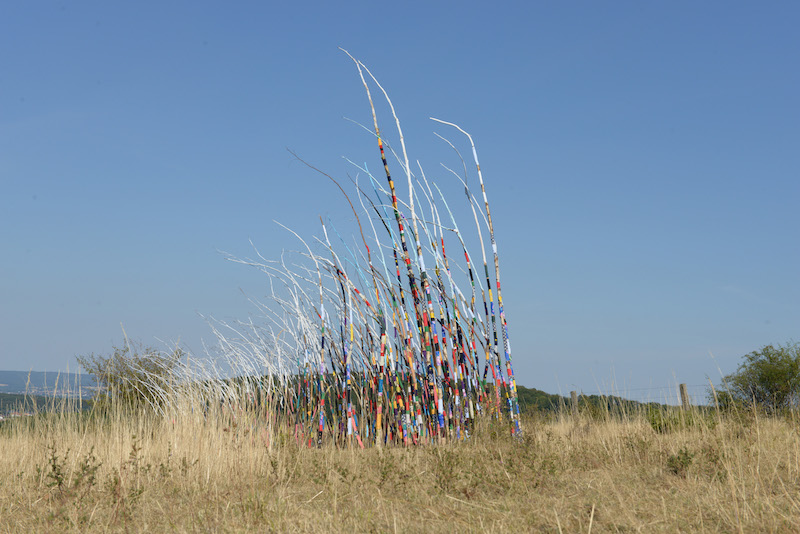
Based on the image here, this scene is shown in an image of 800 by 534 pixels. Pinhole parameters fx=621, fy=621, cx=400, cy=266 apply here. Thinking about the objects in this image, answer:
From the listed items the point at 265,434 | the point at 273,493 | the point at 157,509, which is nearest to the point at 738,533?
the point at 273,493

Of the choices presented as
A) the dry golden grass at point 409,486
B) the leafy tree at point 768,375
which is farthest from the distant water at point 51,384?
the leafy tree at point 768,375

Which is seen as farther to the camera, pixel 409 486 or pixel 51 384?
pixel 51 384

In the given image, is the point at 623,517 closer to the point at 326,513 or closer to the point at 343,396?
the point at 326,513

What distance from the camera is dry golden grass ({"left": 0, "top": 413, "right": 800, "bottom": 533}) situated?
9.82ft

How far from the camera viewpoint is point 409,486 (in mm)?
3949

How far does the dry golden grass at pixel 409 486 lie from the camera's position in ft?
9.82

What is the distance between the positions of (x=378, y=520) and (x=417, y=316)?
8.99 ft

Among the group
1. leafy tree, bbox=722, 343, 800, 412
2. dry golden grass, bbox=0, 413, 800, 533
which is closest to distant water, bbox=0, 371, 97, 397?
dry golden grass, bbox=0, 413, 800, 533

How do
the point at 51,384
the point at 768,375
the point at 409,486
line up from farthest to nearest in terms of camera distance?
the point at 768,375 < the point at 51,384 < the point at 409,486

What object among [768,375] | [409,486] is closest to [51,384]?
[409,486]

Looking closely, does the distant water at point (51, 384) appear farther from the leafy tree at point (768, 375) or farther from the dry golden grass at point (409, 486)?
the leafy tree at point (768, 375)

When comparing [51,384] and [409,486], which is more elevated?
[51,384]

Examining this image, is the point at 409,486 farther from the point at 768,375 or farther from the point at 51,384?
the point at 768,375

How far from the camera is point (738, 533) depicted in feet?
8.73
